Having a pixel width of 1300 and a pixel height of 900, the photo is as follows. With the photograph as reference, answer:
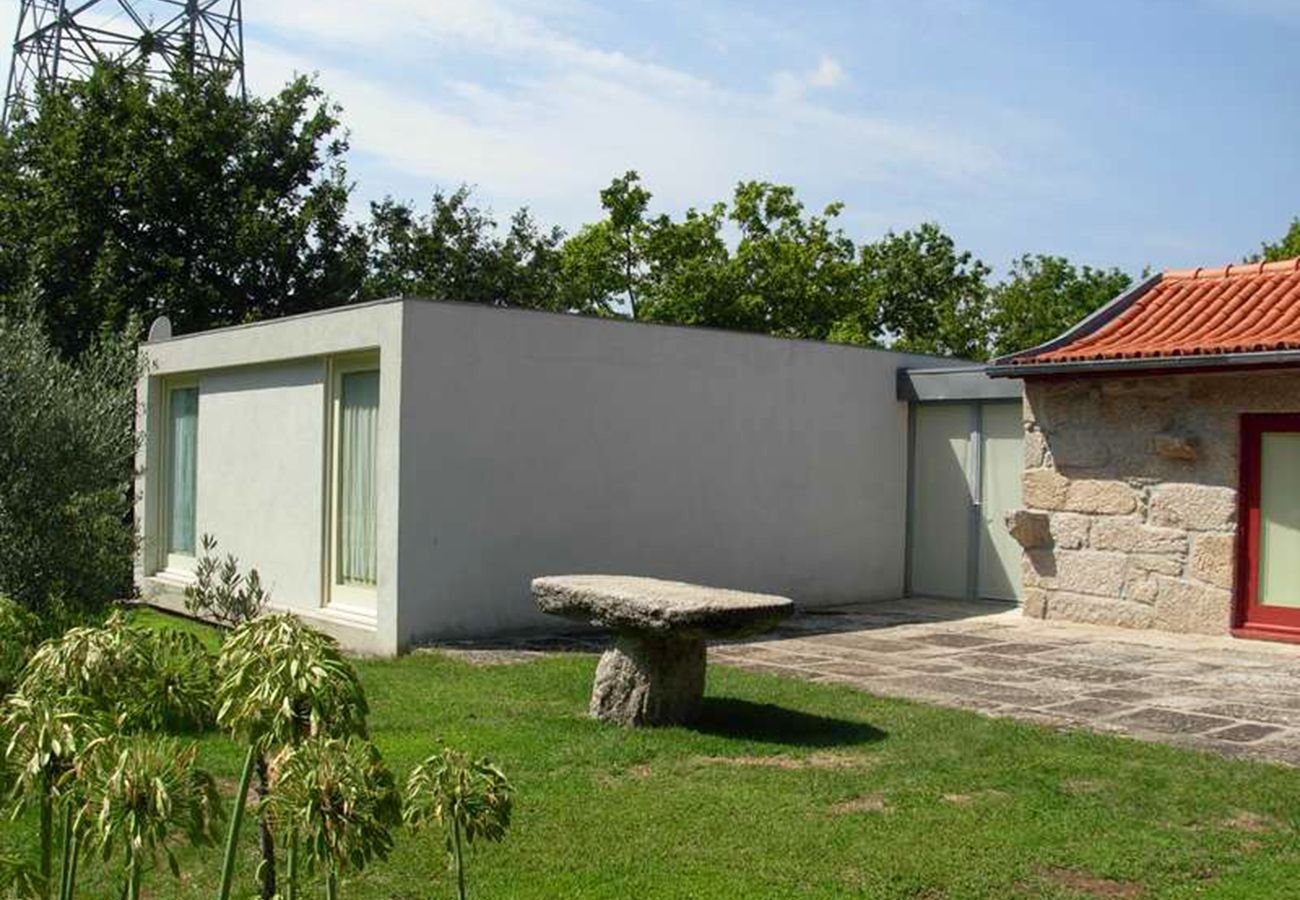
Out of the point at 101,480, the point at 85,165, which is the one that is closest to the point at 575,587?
the point at 101,480

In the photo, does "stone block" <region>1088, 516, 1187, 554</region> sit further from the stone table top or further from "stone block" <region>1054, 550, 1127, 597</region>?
the stone table top

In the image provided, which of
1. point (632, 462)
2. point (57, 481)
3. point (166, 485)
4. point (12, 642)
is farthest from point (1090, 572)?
point (12, 642)

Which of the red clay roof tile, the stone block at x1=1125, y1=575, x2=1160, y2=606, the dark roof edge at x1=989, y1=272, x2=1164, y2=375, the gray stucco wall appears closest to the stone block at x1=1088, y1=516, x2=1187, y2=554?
the stone block at x1=1125, y1=575, x2=1160, y2=606

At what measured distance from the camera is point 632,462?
12078 millimetres

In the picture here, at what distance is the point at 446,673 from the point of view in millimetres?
9312

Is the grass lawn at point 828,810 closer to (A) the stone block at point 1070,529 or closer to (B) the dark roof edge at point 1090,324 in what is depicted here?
(A) the stone block at point 1070,529

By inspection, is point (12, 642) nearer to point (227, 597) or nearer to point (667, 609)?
point (227, 597)

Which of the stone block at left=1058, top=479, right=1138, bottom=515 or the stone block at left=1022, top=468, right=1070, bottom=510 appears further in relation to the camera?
the stone block at left=1022, top=468, right=1070, bottom=510

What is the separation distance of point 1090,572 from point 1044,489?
0.89 meters

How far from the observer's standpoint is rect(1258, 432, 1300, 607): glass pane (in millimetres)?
10984

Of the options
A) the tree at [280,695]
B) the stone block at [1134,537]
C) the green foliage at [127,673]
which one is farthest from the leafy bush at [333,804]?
the stone block at [1134,537]

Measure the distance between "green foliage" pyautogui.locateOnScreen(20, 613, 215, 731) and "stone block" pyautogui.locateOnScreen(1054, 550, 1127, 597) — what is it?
9904 mm

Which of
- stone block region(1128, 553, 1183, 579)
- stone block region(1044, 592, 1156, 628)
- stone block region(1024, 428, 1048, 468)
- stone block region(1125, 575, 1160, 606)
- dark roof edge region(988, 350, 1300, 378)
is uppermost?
dark roof edge region(988, 350, 1300, 378)

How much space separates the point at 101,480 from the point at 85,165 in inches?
515
